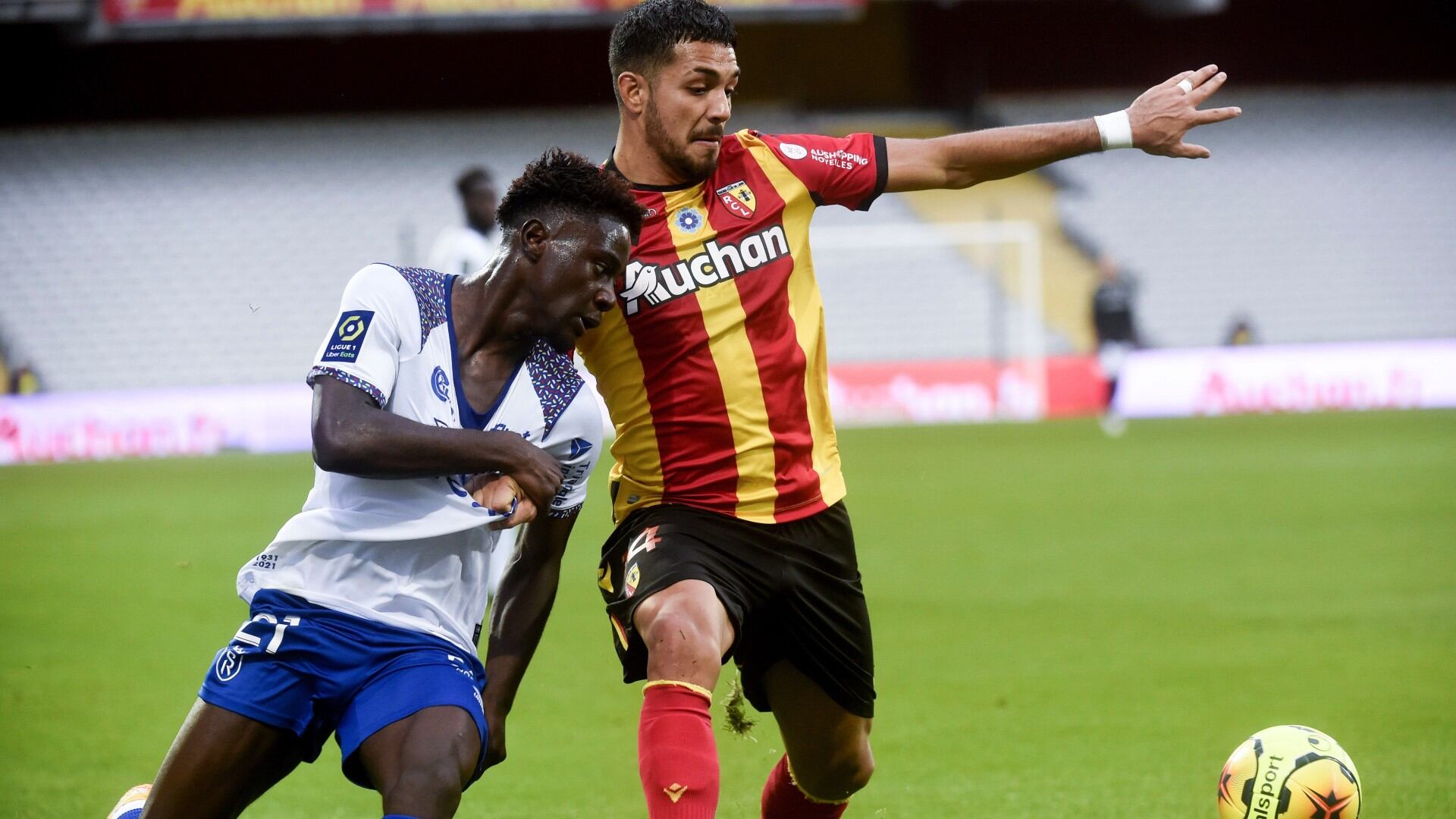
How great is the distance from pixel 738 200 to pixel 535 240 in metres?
0.90

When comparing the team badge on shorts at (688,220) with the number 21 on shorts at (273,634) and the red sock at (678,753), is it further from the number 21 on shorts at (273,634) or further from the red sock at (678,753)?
the number 21 on shorts at (273,634)

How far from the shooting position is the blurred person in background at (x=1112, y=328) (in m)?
22.6

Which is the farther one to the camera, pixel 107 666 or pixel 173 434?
pixel 173 434

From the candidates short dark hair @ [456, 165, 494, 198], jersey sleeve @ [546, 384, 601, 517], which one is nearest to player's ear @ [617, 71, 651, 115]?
jersey sleeve @ [546, 384, 601, 517]

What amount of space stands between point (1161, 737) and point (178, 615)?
6.12m

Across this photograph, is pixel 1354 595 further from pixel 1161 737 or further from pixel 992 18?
pixel 992 18

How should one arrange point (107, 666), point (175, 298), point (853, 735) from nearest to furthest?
point (853, 735) < point (107, 666) < point (175, 298)

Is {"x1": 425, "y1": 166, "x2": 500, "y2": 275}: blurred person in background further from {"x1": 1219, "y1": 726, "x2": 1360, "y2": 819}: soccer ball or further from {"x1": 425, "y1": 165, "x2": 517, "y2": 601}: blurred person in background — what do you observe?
{"x1": 1219, "y1": 726, "x2": 1360, "y2": 819}: soccer ball

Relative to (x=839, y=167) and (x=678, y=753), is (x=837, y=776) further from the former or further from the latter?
(x=839, y=167)

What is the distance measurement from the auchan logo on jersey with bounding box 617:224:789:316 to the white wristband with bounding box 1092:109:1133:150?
3.29ft

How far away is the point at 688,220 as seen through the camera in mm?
4289

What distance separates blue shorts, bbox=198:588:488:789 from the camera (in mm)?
3402

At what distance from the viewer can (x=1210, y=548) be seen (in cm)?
1130

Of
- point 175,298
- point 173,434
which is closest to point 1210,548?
point 173,434
